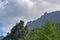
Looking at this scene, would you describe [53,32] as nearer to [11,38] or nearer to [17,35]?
[17,35]

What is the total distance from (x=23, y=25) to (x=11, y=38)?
5.95m

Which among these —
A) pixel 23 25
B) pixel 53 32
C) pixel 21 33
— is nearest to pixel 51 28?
pixel 53 32

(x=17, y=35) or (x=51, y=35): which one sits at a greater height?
(x=17, y=35)

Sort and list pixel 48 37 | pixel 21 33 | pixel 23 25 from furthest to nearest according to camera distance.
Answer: pixel 23 25, pixel 21 33, pixel 48 37

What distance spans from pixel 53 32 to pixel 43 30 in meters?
1.79

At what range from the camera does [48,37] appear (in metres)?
48.2

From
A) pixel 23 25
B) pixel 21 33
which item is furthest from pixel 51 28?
pixel 23 25

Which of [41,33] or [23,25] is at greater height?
[23,25]

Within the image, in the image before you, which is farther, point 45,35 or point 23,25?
point 23,25

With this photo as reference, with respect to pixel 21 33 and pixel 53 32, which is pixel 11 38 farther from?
pixel 53 32

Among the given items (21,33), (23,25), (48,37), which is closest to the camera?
(48,37)

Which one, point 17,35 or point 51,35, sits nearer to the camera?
point 51,35

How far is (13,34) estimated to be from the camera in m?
98.6

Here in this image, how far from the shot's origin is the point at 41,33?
49.8 meters
